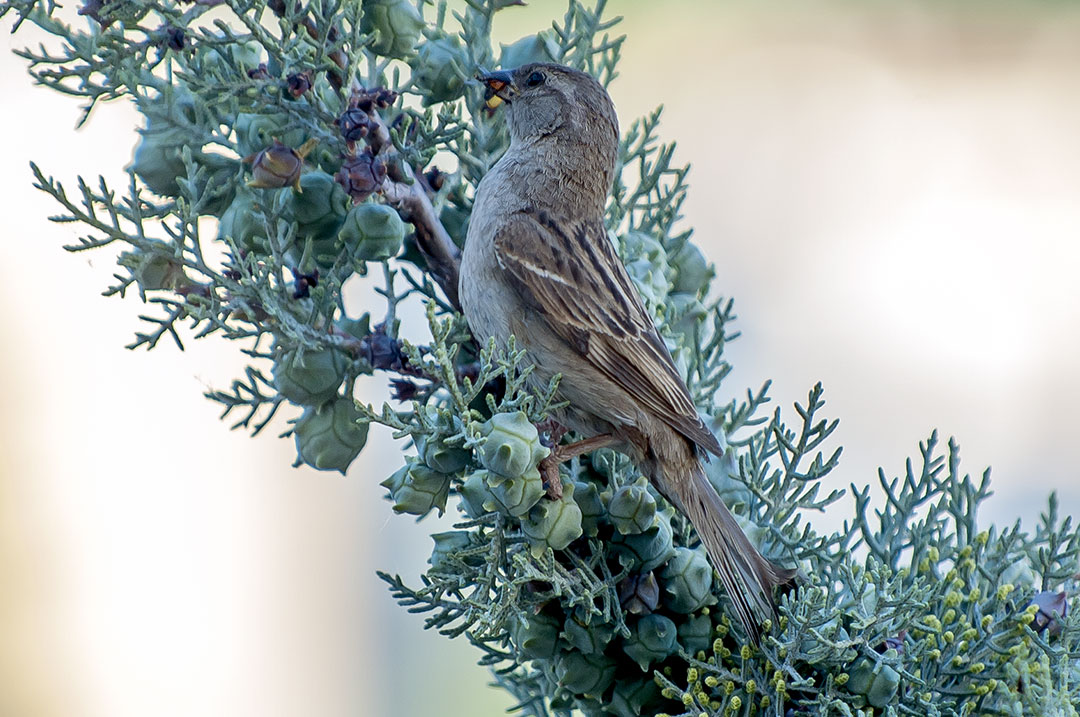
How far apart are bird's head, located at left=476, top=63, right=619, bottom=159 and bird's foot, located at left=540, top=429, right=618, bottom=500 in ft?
2.23

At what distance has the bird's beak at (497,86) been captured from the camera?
Result: 219 cm

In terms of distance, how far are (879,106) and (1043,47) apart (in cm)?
78

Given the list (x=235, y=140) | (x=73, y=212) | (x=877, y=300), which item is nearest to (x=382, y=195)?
(x=235, y=140)

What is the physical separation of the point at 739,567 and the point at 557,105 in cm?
129

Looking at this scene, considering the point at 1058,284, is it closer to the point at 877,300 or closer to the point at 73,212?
the point at 877,300

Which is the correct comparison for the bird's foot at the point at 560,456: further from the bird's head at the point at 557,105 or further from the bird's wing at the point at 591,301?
the bird's head at the point at 557,105

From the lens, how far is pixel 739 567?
5.98 ft

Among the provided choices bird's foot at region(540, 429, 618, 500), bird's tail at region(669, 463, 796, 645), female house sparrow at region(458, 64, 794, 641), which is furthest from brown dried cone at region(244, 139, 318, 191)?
bird's tail at region(669, 463, 796, 645)

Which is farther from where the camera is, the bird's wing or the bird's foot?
the bird's wing

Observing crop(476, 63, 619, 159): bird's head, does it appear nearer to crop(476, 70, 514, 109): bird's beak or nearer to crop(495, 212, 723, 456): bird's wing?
crop(476, 70, 514, 109): bird's beak

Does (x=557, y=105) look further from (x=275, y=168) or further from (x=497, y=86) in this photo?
(x=275, y=168)

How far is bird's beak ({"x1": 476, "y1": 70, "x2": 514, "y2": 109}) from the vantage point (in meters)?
2.19

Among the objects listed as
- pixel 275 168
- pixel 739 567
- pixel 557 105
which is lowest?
pixel 739 567

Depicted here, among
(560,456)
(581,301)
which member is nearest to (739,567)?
(560,456)
